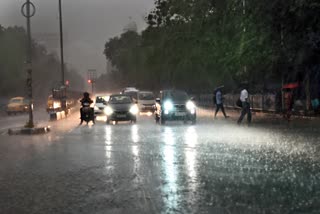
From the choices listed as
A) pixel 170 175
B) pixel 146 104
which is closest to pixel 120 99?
pixel 146 104

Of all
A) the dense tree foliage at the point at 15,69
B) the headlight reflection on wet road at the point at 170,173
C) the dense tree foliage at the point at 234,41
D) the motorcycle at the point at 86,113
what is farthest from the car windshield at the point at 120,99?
the dense tree foliage at the point at 15,69

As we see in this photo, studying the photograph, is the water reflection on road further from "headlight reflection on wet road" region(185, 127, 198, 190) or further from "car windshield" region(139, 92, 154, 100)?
"car windshield" region(139, 92, 154, 100)

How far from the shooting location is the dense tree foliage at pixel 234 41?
89.2ft

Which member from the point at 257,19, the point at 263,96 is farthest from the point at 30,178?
the point at 263,96

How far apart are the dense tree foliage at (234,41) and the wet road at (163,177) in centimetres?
1049

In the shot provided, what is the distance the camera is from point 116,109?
29.5m

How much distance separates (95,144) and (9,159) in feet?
12.9

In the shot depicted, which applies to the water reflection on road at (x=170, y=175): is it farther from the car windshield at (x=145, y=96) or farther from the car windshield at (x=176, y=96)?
the car windshield at (x=145, y=96)

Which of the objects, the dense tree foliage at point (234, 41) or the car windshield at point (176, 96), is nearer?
the dense tree foliage at point (234, 41)

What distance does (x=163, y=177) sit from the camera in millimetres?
10125

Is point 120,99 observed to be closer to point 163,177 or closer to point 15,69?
point 163,177

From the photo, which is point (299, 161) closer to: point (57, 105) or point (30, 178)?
point (30, 178)

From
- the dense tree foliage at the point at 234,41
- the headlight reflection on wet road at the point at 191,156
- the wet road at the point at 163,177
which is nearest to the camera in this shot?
the wet road at the point at 163,177

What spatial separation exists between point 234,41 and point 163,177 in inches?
1209
